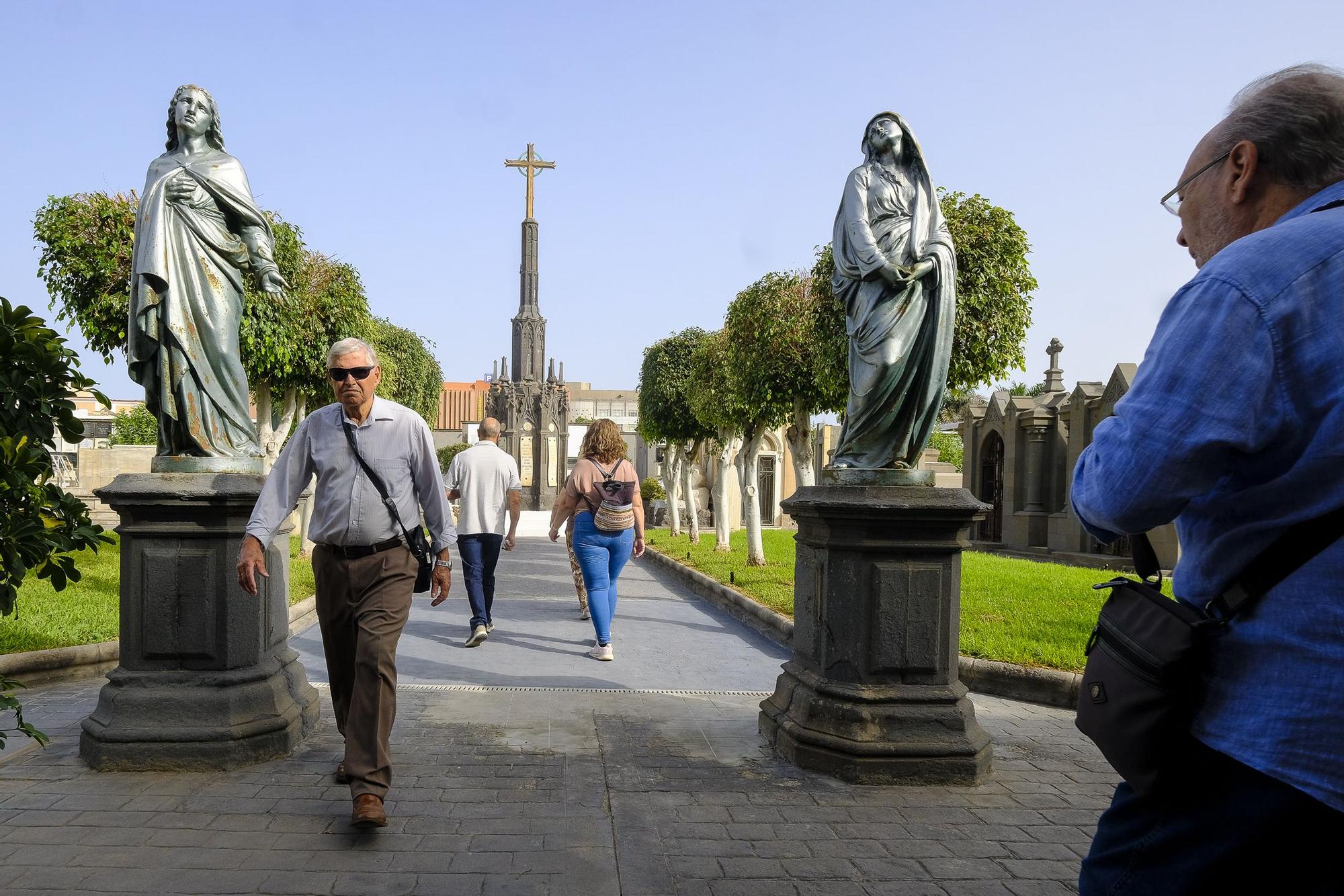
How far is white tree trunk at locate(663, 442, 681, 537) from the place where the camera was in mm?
29500

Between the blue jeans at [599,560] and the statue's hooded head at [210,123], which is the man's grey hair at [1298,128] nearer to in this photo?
the statue's hooded head at [210,123]

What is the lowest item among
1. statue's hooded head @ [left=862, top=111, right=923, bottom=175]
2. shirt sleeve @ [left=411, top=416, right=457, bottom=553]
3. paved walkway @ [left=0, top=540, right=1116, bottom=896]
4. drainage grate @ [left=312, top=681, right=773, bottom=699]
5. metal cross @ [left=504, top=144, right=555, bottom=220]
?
drainage grate @ [left=312, top=681, right=773, bottom=699]

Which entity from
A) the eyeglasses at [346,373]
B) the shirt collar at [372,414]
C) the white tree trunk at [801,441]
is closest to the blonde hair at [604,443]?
the shirt collar at [372,414]

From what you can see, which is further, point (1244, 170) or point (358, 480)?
point (358, 480)

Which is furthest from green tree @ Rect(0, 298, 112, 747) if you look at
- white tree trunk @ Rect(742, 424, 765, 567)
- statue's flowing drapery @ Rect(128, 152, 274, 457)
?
white tree trunk @ Rect(742, 424, 765, 567)

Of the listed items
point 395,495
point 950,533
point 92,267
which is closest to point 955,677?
point 950,533

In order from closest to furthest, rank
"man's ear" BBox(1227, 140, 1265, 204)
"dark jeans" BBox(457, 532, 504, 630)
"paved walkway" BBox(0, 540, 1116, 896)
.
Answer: "man's ear" BBox(1227, 140, 1265, 204) → "paved walkway" BBox(0, 540, 1116, 896) → "dark jeans" BBox(457, 532, 504, 630)

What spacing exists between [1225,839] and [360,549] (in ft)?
11.8

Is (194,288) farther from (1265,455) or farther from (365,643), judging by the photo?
(1265,455)

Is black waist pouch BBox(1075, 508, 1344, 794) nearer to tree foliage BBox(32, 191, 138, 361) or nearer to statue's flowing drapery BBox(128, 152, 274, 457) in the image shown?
statue's flowing drapery BBox(128, 152, 274, 457)

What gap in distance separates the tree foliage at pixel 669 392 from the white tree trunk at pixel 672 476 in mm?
913

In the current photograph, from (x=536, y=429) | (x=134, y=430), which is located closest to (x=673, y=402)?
(x=536, y=429)

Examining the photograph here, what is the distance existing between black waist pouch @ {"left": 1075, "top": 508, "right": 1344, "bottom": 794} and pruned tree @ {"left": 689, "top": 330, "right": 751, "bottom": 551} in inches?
698

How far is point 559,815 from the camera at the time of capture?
416 centimetres
